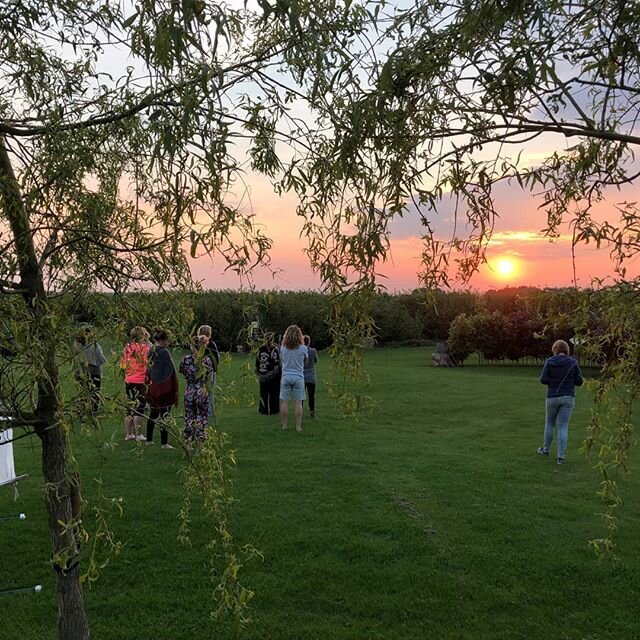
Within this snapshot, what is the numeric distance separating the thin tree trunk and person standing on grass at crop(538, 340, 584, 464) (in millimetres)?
7053

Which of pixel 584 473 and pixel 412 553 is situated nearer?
pixel 412 553

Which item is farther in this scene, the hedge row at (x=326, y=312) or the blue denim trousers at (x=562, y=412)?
the blue denim trousers at (x=562, y=412)

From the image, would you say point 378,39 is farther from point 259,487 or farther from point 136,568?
point 259,487

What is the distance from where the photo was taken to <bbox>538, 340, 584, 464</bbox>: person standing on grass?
28.2 feet

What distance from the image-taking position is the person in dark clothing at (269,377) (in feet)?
35.5

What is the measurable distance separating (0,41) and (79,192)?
787 millimetres

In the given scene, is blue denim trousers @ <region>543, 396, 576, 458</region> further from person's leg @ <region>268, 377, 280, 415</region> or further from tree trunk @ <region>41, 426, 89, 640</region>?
tree trunk @ <region>41, 426, 89, 640</region>

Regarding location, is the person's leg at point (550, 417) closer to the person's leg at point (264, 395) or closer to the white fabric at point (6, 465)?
the person's leg at point (264, 395)

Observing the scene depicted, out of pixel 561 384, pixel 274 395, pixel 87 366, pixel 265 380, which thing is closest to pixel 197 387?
pixel 265 380

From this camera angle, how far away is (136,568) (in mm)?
5387

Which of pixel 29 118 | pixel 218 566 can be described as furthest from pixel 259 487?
pixel 29 118

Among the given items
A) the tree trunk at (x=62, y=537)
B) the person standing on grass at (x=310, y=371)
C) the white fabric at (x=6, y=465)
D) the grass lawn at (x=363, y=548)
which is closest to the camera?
the tree trunk at (x=62, y=537)

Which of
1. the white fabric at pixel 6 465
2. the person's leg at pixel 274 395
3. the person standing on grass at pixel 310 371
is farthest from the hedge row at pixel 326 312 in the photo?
the white fabric at pixel 6 465

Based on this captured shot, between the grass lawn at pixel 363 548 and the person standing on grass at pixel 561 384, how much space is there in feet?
1.77
